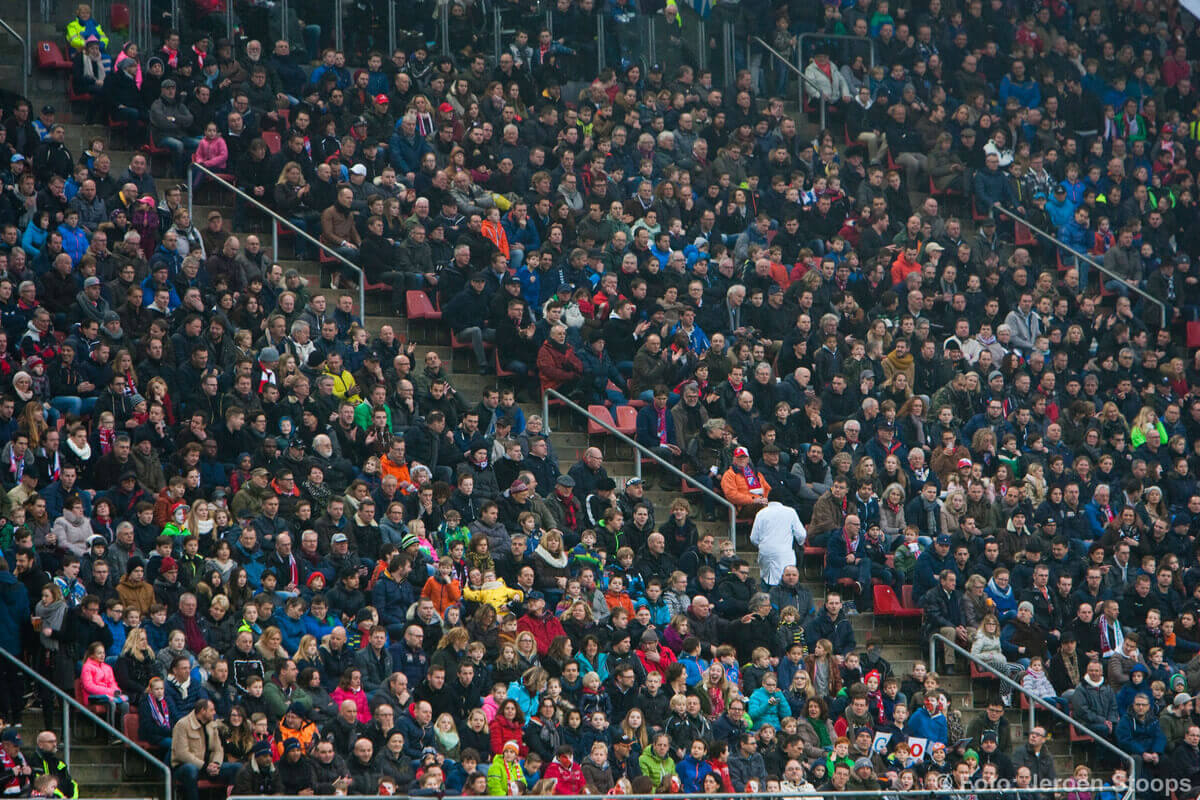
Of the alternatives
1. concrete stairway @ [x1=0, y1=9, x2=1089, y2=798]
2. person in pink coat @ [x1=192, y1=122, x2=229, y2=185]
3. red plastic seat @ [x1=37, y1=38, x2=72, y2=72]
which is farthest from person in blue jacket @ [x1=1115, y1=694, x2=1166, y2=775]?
red plastic seat @ [x1=37, y1=38, x2=72, y2=72]

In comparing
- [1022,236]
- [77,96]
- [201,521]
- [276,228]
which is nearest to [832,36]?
[1022,236]

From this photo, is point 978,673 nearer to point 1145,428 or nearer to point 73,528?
point 1145,428

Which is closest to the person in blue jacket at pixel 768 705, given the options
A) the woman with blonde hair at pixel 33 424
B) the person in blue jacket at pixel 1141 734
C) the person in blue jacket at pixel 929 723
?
the person in blue jacket at pixel 929 723

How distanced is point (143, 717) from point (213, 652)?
83 cm

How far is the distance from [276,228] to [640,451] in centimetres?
487

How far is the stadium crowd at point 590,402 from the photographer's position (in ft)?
59.1

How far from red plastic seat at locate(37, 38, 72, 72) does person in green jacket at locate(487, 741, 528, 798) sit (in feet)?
35.1

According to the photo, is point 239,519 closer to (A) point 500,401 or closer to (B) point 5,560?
(B) point 5,560

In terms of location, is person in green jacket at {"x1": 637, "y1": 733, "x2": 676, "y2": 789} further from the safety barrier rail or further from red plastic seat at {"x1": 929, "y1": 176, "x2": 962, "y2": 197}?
red plastic seat at {"x1": 929, "y1": 176, "x2": 962, "y2": 197}

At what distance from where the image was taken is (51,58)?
23.9 metres

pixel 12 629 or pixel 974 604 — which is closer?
pixel 12 629

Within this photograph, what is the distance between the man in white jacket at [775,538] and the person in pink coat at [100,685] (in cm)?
737

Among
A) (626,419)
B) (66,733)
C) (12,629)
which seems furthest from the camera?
(626,419)

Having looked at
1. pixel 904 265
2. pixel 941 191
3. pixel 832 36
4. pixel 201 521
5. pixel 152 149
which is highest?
pixel 832 36
